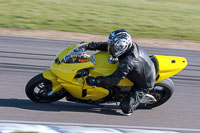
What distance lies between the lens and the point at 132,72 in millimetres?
6234

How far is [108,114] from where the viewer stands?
21.8ft

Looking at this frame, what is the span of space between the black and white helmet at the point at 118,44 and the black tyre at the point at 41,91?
124 cm

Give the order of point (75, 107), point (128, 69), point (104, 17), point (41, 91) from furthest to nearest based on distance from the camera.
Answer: point (104, 17), point (75, 107), point (41, 91), point (128, 69)

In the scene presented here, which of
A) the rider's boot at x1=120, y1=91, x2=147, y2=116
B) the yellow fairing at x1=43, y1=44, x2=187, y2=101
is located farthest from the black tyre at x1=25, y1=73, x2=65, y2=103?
the rider's boot at x1=120, y1=91, x2=147, y2=116

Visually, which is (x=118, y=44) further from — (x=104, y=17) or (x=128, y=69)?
(x=104, y=17)

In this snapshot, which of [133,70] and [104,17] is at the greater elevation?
[104,17]

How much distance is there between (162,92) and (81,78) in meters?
1.64

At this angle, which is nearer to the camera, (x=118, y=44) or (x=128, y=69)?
(x=118, y=44)

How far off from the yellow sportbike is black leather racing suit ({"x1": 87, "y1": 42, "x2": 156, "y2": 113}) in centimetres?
17

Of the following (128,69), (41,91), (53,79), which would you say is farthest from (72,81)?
(128,69)

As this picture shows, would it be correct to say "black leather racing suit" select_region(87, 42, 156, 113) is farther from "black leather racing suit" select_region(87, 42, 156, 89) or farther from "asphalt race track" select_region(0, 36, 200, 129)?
"asphalt race track" select_region(0, 36, 200, 129)

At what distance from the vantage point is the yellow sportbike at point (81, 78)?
20.5 feet

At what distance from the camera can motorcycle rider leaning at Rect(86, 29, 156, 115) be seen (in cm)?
600

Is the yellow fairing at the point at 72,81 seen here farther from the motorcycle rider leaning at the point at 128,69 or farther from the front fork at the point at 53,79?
the motorcycle rider leaning at the point at 128,69
